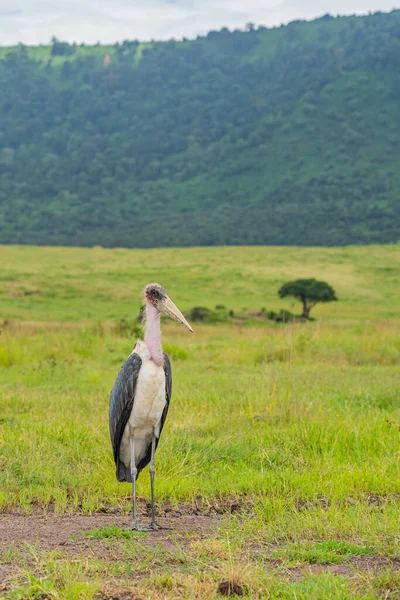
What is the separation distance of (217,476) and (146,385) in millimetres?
1522

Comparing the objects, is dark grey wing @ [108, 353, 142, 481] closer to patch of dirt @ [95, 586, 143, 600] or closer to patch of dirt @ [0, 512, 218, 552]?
patch of dirt @ [0, 512, 218, 552]

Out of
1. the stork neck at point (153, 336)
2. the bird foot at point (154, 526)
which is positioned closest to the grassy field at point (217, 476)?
the bird foot at point (154, 526)

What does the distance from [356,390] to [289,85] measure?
145542 millimetres

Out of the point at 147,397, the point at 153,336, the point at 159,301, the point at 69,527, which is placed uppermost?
the point at 159,301

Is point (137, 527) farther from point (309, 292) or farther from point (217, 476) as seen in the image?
Result: point (309, 292)

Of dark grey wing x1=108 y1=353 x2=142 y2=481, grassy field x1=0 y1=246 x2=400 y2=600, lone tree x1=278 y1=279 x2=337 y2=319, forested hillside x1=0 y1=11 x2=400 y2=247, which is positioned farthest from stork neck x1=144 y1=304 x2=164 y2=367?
forested hillside x1=0 y1=11 x2=400 y2=247

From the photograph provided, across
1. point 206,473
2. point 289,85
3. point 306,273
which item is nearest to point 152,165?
point 289,85

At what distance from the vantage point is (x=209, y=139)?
5669 inches

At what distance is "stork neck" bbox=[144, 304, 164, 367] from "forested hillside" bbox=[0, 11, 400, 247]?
85.7m

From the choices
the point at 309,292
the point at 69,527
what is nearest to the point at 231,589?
the point at 69,527

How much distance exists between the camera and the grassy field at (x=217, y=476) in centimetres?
479

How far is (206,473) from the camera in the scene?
746 centimetres

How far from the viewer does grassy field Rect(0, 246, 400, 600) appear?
479 centimetres

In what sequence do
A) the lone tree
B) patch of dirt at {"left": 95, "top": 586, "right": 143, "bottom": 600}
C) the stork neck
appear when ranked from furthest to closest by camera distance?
the lone tree, the stork neck, patch of dirt at {"left": 95, "top": 586, "right": 143, "bottom": 600}
